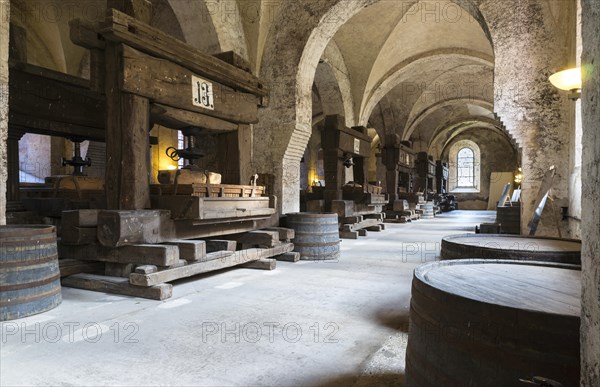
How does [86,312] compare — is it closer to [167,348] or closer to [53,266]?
[53,266]

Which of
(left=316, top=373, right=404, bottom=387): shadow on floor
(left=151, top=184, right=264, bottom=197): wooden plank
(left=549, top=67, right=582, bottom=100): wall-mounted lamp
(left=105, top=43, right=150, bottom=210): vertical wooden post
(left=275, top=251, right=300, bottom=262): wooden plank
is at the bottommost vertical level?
(left=316, top=373, right=404, bottom=387): shadow on floor

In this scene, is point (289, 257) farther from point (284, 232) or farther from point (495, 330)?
point (495, 330)

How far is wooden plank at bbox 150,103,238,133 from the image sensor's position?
15.9 ft

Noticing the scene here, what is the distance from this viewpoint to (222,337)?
2891 mm

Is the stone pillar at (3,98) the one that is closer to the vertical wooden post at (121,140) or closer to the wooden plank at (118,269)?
the vertical wooden post at (121,140)

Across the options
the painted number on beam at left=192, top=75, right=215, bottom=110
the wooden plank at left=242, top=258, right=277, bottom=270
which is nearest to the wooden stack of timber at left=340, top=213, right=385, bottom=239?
the wooden plank at left=242, top=258, right=277, bottom=270

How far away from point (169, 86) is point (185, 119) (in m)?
0.49

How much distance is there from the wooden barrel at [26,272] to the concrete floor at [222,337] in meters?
0.13

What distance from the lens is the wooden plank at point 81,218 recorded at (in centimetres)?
416

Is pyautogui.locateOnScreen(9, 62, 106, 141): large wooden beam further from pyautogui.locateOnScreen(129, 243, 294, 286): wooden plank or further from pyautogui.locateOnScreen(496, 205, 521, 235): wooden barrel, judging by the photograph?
pyautogui.locateOnScreen(496, 205, 521, 235): wooden barrel

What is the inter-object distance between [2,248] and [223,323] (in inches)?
75.8

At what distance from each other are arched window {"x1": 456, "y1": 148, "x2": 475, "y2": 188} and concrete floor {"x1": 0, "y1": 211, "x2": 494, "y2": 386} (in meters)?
30.1

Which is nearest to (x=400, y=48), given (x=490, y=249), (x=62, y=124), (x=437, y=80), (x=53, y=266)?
(x=437, y=80)

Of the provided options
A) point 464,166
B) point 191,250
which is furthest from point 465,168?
point 191,250
